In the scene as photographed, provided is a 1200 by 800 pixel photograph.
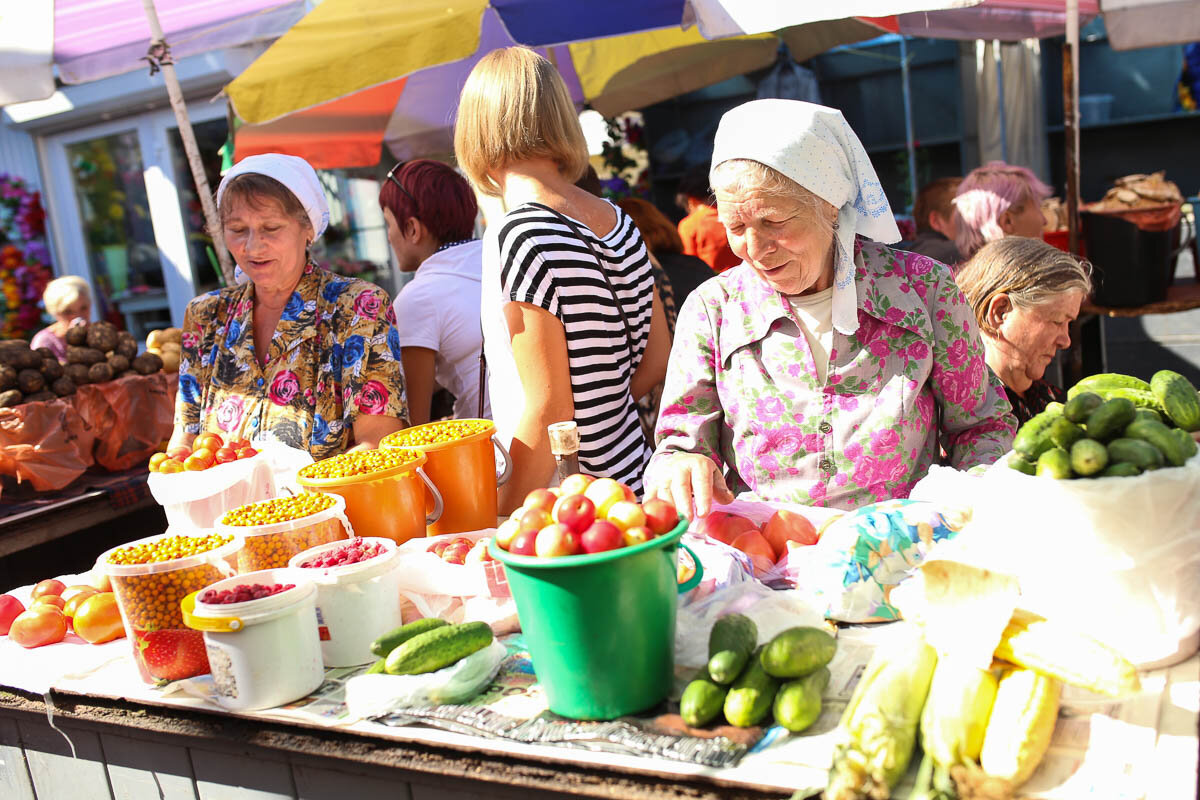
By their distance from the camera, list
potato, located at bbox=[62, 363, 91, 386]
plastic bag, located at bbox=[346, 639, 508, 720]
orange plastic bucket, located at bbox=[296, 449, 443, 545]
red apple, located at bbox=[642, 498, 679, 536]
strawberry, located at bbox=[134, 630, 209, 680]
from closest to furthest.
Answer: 1. red apple, located at bbox=[642, 498, 679, 536]
2. plastic bag, located at bbox=[346, 639, 508, 720]
3. strawberry, located at bbox=[134, 630, 209, 680]
4. orange plastic bucket, located at bbox=[296, 449, 443, 545]
5. potato, located at bbox=[62, 363, 91, 386]

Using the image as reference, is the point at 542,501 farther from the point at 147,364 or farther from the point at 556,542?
the point at 147,364

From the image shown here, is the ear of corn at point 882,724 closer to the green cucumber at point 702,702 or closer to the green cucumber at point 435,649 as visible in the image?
the green cucumber at point 702,702

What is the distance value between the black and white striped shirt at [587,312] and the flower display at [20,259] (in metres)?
8.64

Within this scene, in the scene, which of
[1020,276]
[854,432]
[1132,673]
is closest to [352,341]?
[854,432]

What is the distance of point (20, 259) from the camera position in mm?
9461

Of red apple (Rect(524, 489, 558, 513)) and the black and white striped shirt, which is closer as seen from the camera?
red apple (Rect(524, 489, 558, 513))

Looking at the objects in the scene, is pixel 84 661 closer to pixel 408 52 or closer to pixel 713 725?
pixel 713 725

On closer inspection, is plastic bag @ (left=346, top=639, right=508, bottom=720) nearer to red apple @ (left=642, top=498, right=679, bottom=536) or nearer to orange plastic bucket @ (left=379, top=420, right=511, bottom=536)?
red apple @ (left=642, top=498, right=679, bottom=536)

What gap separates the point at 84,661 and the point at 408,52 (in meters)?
3.04

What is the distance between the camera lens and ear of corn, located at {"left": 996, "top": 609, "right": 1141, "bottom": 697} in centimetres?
128

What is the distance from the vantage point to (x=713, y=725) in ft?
4.57

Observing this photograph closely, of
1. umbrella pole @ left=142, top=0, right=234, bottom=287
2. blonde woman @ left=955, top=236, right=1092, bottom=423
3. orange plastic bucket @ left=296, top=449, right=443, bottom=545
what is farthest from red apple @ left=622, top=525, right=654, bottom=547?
umbrella pole @ left=142, top=0, right=234, bottom=287

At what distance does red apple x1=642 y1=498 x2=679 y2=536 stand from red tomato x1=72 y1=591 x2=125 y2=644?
4.08ft

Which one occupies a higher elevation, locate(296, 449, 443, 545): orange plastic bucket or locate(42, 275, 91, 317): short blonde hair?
locate(42, 275, 91, 317): short blonde hair
